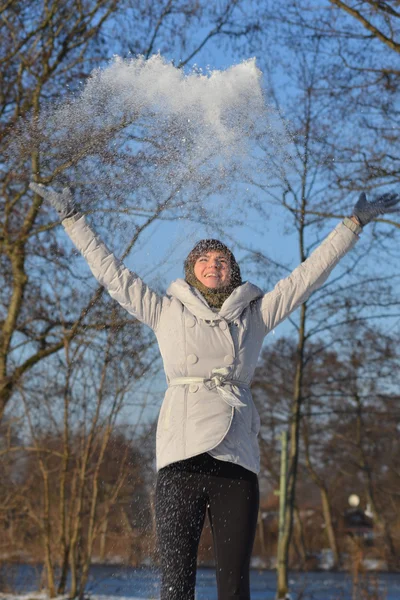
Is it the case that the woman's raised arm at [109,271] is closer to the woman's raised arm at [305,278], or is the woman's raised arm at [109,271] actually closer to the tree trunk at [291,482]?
the woman's raised arm at [305,278]

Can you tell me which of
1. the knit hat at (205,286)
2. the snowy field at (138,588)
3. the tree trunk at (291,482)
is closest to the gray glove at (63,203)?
the knit hat at (205,286)

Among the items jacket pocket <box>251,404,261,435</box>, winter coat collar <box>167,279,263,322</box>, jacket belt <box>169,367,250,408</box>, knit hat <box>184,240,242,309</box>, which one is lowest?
jacket pocket <box>251,404,261,435</box>

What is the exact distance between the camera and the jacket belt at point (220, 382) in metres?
2.94

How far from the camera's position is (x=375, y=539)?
2125 centimetres

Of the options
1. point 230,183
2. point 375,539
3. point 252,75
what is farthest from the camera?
point 375,539

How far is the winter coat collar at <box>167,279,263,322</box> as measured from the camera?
307 centimetres

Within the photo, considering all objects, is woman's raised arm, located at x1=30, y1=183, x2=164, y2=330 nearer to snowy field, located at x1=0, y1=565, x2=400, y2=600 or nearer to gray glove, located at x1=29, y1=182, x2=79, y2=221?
gray glove, located at x1=29, y1=182, x2=79, y2=221

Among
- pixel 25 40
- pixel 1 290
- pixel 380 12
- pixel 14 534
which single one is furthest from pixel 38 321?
pixel 380 12

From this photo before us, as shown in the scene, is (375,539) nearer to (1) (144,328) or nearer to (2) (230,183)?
(1) (144,328)

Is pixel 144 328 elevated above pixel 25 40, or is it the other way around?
pixel 25 40

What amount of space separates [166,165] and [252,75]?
67 centimetres

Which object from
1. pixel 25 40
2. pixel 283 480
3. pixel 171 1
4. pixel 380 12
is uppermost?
pixel 171 1

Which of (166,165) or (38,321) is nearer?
(166,165)

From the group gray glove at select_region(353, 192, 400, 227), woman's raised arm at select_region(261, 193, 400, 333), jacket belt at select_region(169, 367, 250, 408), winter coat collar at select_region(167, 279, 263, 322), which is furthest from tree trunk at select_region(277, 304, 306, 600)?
jacket belt at select_region(169, 367, 250, 408)
